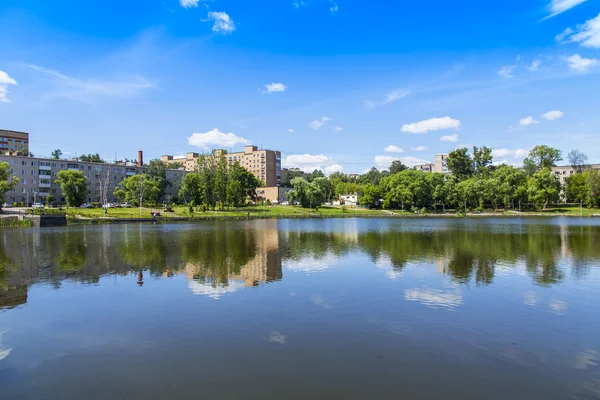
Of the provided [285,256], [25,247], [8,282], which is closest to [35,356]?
[8,282]

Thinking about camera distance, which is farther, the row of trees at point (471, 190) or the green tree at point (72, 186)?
the row of trees at point (471, 190)

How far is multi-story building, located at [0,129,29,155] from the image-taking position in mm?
152375

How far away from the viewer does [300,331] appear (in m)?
12.6

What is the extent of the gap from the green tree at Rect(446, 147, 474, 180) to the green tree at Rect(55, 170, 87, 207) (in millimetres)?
115414

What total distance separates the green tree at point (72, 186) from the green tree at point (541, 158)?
142 m

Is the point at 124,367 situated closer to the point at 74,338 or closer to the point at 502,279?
the point at 74,338

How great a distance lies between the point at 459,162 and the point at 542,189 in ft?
101

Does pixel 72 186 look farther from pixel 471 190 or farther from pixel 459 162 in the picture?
pixel 459 162

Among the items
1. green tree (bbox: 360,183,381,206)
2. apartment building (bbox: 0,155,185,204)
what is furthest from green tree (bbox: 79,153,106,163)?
green tree (bbox: 360,183,381,206)

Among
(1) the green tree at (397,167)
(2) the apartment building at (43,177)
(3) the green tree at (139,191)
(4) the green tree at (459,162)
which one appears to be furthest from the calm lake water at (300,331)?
(1) the green tree at (397,167)

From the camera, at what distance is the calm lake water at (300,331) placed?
9055mm

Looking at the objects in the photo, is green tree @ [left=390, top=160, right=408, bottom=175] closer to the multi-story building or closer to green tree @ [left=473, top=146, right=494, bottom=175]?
green tree @ [left=473, top=146, right=494, bottom=175]

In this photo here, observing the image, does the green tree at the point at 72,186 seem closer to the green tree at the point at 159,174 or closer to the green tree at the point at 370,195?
the green tree at the point at 159,174

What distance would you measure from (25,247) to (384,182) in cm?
10991
